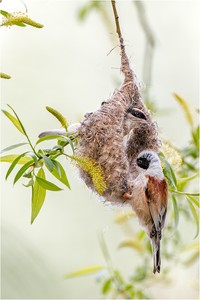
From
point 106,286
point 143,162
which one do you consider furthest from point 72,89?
point 143,162

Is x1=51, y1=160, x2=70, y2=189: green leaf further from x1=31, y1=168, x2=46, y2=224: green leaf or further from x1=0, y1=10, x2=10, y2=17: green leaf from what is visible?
x1=0, y1=10, x2=10, y2=17: green leaf

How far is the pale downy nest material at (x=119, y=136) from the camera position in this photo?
2.89 meters

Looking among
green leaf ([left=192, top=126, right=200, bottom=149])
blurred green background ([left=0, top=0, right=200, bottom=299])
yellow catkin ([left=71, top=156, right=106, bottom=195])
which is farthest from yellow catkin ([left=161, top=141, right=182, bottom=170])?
blurred green background ([left=0, top=0, right=200, bottom=299])

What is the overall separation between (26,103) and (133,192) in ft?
12.7

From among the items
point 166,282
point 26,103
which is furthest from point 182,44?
point 166,282

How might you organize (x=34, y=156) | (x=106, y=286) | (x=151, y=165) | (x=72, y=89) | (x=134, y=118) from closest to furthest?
(x=34, y=156), (x=151, y=165), (x=134, y=118), (x=106, y=286), (x=72, y=89)

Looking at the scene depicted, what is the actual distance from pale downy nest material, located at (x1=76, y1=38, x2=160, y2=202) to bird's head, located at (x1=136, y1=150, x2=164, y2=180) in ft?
0.23

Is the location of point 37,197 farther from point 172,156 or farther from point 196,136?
point 196,136

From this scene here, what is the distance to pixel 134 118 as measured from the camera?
3.12m

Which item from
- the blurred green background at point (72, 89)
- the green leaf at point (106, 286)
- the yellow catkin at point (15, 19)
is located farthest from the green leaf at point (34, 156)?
the blurred green background at point (72, 89)

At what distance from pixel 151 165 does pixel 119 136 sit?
0.71ft

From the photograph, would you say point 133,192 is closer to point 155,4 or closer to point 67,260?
point 67,260

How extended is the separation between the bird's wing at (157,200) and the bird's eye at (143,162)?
61mm

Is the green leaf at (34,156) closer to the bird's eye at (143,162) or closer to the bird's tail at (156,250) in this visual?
the bird's eye at (143,162)
